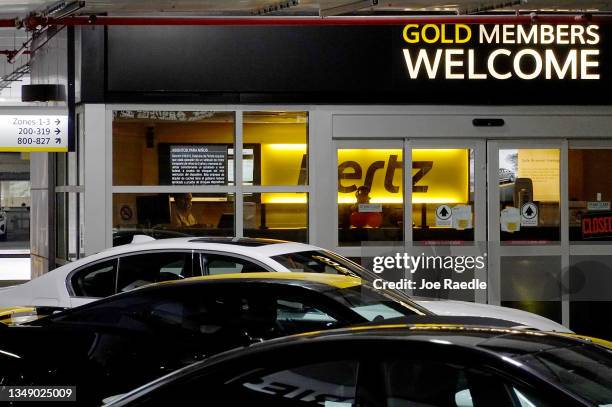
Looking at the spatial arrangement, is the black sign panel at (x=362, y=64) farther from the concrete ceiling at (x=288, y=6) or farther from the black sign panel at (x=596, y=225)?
the black sign panel at (x=596, y=225)

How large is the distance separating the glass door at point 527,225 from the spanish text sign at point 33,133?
18.8ft

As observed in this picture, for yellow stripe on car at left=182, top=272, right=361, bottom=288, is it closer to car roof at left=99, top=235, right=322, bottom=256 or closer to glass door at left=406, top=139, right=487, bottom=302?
car roof at left=99, top=235, right=322, bottom=256

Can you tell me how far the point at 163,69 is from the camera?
13.5 m

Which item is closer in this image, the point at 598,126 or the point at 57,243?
the point at 598,126

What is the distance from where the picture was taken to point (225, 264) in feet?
28.5

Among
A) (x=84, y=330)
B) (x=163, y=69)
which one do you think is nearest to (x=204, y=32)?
(x=163, y=69)

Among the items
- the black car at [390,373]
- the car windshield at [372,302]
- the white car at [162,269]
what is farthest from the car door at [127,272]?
the black car at [390,373]

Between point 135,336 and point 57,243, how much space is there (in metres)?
9.24

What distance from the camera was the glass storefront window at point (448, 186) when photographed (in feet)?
44.7

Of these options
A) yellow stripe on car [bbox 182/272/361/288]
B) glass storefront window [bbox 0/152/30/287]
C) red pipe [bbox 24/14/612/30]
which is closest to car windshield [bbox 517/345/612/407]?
yellow stripe on car [bbox 182/272/361/288]

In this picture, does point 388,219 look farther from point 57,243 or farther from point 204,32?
point 57,243

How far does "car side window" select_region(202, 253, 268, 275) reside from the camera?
27.7 feet

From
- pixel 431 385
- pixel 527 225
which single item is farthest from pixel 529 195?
pixel 431 385

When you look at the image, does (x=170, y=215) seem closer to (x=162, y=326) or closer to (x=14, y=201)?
(x=162, y=326)
